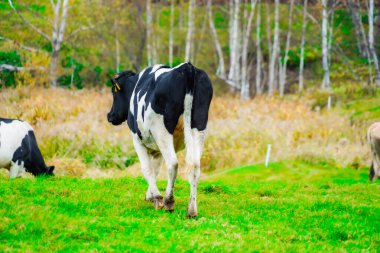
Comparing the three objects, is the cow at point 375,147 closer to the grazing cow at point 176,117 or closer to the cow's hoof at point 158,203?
the grazing cow at point 176,117

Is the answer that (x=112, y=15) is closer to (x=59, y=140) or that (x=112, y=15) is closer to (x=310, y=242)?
(x=59, y=140)

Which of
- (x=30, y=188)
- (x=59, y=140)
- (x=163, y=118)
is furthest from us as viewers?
(x=59, y=140)

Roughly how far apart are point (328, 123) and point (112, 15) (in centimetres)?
2503

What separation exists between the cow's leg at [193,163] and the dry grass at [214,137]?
9.71 meters

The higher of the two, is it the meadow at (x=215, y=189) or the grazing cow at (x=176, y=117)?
the grazing cow at (x=176, y=117)

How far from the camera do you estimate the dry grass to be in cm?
2094

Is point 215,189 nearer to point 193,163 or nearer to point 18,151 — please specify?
point 193,163

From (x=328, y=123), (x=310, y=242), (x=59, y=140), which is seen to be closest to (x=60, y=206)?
(x=310, y=242)

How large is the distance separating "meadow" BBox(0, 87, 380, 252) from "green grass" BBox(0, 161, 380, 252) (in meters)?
0.02

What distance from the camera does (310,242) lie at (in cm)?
895

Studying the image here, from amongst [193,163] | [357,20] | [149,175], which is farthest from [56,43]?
[193,163]

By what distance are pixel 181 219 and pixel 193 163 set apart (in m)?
0.89

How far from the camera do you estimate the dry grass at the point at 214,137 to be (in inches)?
824

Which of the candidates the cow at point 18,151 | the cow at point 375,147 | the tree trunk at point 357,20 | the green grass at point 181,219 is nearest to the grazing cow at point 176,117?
the green grass at point 181,219
